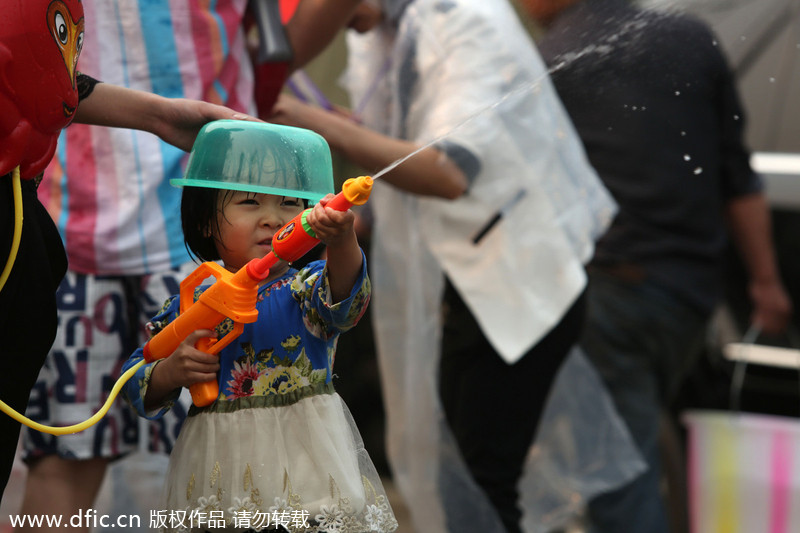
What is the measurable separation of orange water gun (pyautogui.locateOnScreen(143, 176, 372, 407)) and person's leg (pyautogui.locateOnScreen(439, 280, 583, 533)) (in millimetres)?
957

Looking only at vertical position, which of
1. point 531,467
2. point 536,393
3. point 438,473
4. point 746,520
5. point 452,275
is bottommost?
point 746,520

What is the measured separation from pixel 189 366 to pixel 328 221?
267 millimetres

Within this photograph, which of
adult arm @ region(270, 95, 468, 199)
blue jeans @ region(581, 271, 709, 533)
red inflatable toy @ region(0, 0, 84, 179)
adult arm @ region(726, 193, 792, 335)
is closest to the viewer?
red inflatable toy @ region(0, 0, 84, 179)

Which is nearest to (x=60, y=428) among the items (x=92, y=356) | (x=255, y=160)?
(x=255, y=160)

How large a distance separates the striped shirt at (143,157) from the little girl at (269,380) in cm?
34

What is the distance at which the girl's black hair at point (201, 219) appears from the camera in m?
1.27

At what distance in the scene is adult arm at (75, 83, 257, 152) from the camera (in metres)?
1.30

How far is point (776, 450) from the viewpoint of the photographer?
3.07m

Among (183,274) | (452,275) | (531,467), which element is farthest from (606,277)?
(183,274)

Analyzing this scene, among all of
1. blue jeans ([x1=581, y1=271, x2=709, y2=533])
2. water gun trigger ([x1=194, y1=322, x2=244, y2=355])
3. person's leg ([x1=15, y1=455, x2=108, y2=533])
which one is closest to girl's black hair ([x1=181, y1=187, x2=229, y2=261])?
water gun trigger ([x1=194, y1=322, x2=244, y2=355])

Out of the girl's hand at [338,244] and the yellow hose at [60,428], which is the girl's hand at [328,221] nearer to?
Answer: the girl's hand at [338,244]

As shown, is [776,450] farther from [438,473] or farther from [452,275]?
[452,275]

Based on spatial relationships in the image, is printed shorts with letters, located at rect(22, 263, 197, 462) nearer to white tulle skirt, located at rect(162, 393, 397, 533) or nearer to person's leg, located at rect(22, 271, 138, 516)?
person's leg, located at rect(22, 271, 138, 516)

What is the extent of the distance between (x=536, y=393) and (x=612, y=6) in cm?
85
